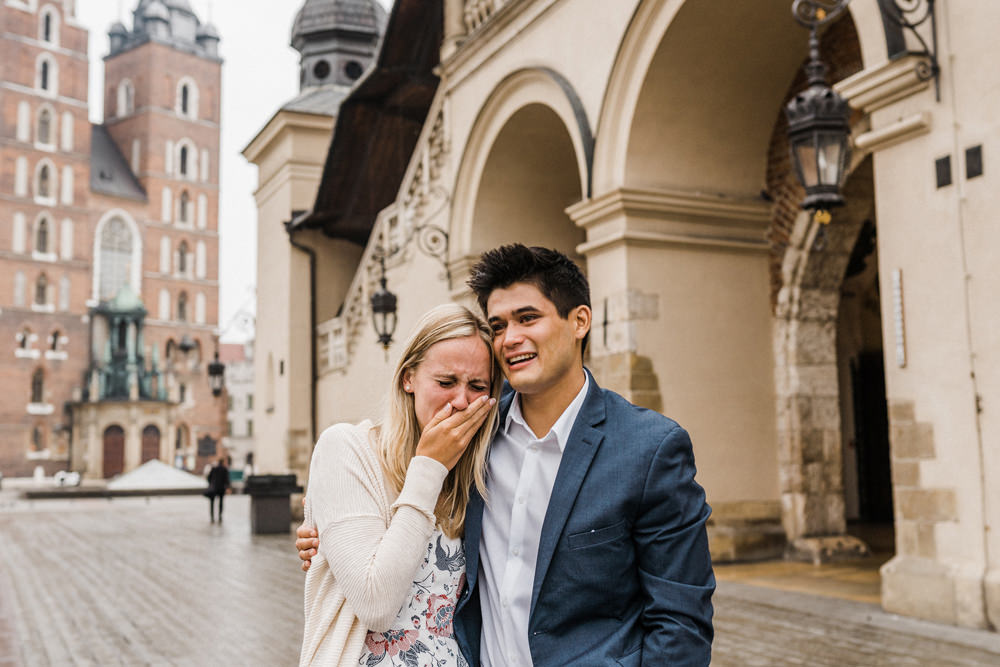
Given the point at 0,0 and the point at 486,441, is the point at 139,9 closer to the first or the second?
the point at 0,0

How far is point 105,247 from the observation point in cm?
6378

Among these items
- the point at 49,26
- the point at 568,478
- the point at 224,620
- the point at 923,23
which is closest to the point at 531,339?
the point at 568,478

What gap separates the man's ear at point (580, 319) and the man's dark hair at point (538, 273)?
0.05 ft

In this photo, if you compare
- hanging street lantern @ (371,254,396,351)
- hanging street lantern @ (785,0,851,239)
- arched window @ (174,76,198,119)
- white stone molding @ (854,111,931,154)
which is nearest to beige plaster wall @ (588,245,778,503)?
white stone molding @ (854,111,931,154)

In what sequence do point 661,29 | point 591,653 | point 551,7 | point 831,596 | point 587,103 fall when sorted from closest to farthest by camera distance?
1. point 591,653
2. point 831,596
3. point 661,29
4. point 587,103
5. point 551,7

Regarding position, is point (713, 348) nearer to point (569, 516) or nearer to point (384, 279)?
point (384, 279)

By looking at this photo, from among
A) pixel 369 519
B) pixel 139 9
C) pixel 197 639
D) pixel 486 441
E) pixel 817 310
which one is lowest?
pixel 197 639

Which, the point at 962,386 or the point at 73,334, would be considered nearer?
the point at 962,386

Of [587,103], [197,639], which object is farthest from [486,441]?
[587,103]

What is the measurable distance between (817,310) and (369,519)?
28.8 ft

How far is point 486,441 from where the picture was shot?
224 centimetres

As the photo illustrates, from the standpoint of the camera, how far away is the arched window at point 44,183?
193 feet

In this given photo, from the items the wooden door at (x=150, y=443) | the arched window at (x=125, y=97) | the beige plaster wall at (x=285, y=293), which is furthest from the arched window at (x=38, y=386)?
the beige plaster wall at (x=285, y=293)

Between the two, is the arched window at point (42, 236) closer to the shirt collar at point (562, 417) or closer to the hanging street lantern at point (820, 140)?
the hanging street lantern at point (820, 140)
